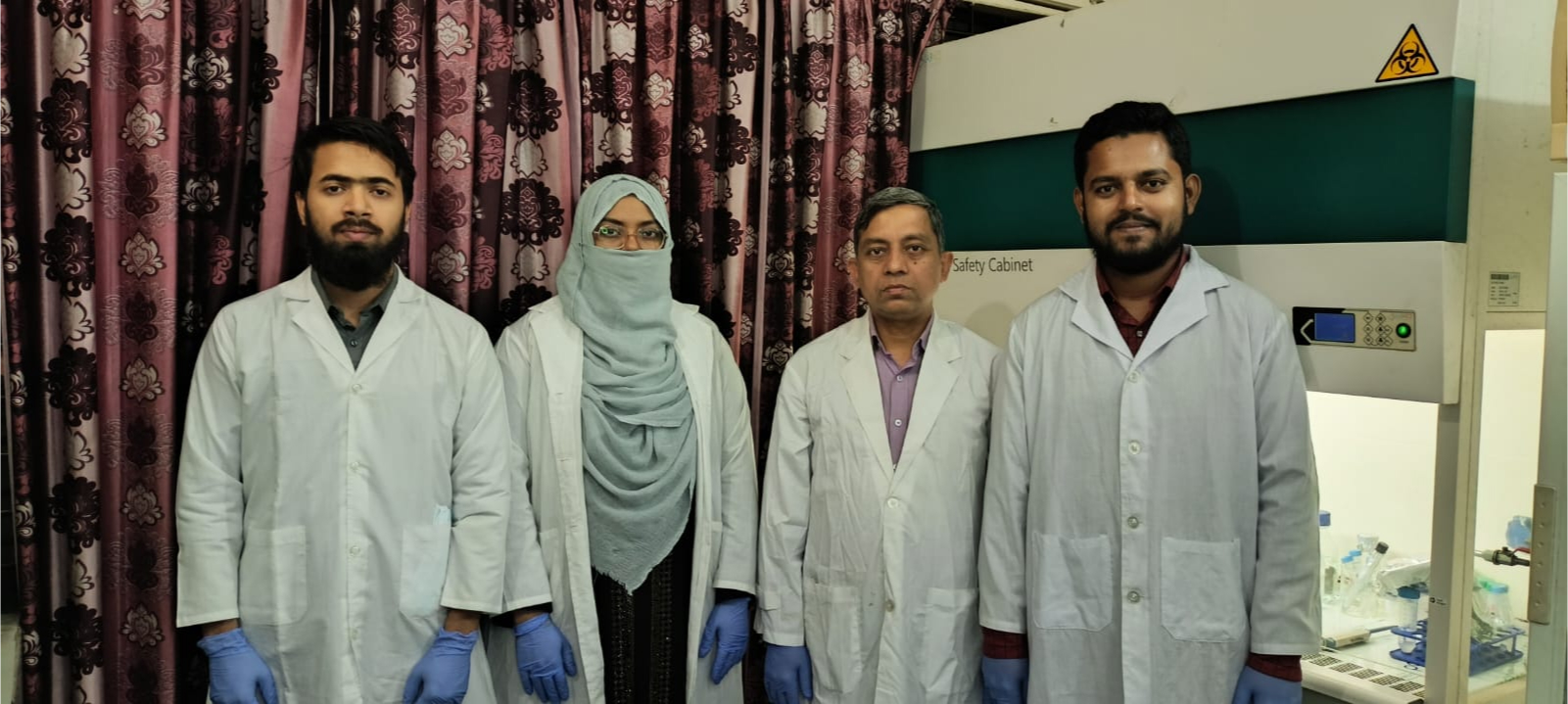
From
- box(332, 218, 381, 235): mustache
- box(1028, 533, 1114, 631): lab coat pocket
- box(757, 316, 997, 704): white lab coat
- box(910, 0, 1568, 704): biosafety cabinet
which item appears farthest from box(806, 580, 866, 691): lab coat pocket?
box(332, 218, 381, 235): mustache

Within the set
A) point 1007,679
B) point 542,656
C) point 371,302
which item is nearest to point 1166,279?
point 1007,679

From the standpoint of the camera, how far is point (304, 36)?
6.56ft

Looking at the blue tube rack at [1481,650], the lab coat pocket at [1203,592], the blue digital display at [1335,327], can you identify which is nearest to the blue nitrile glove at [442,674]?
the lab coat pocket at [1203,592]

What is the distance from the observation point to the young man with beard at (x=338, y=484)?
67.6 inches

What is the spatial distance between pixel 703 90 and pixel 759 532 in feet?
3.64

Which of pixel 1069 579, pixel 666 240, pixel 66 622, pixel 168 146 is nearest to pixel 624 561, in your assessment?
pixel 666 240

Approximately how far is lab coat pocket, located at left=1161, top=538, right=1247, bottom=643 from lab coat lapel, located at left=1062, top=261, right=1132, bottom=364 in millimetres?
357

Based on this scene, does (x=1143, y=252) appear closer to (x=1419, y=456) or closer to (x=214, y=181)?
(x=1419, y=456)

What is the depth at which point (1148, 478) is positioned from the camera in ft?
5.67

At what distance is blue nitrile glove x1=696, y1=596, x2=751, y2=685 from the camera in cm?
207

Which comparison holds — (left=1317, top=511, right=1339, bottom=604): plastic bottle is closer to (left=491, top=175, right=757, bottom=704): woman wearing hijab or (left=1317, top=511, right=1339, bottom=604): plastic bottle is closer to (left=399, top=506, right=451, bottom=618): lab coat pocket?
(left=491, top=175, right=757, bottom=704): woman wearing hijab

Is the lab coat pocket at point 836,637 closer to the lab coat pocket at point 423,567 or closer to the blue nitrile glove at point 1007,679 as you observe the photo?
the blue nitrile glove at point 1007,679

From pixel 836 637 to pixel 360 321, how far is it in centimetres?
112

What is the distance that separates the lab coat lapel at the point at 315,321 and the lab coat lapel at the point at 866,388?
967 millimetres
